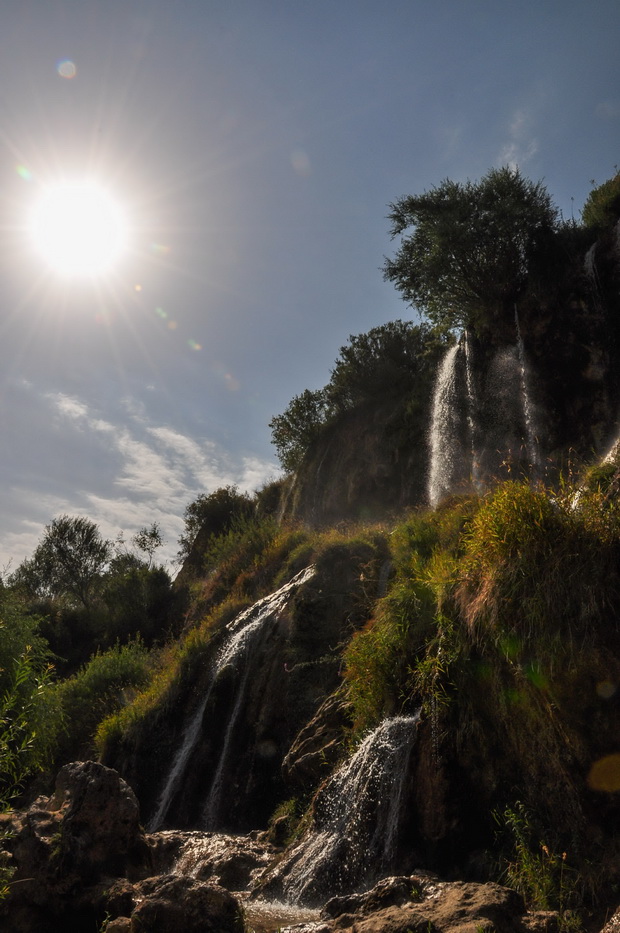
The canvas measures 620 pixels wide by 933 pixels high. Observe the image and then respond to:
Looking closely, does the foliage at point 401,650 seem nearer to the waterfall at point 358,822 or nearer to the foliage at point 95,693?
the waterfall at point 358,822

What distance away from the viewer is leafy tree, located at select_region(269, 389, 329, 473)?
30.6 metres

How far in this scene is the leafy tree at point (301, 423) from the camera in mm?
30638

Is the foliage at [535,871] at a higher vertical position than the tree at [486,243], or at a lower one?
lower

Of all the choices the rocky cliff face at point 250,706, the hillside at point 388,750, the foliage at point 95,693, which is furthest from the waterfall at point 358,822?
the foliage at point 95,693

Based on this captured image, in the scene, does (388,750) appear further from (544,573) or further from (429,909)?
(544,573)

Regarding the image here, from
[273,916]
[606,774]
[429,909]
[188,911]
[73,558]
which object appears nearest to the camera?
[429,909]

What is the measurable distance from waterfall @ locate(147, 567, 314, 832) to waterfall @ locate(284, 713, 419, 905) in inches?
158

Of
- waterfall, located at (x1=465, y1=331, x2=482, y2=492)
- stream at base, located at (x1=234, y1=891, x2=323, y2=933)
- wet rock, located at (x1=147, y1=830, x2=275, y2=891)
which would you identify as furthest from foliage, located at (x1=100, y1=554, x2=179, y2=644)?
stream at base, located at (x1=234, y1=891, x2=323, y2=933)

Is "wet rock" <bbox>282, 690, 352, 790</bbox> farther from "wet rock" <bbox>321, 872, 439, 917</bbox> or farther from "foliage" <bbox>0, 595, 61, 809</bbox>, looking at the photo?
"foliage" <bbox>0, 595, 61, 809</bbox>

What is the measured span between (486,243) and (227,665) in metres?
14.8

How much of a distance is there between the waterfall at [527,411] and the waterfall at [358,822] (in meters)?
10.6

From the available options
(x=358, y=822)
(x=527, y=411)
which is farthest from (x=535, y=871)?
(x=527, y=411)

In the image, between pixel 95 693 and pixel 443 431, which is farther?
pixel 443 431

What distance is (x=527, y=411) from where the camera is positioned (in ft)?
56.0
